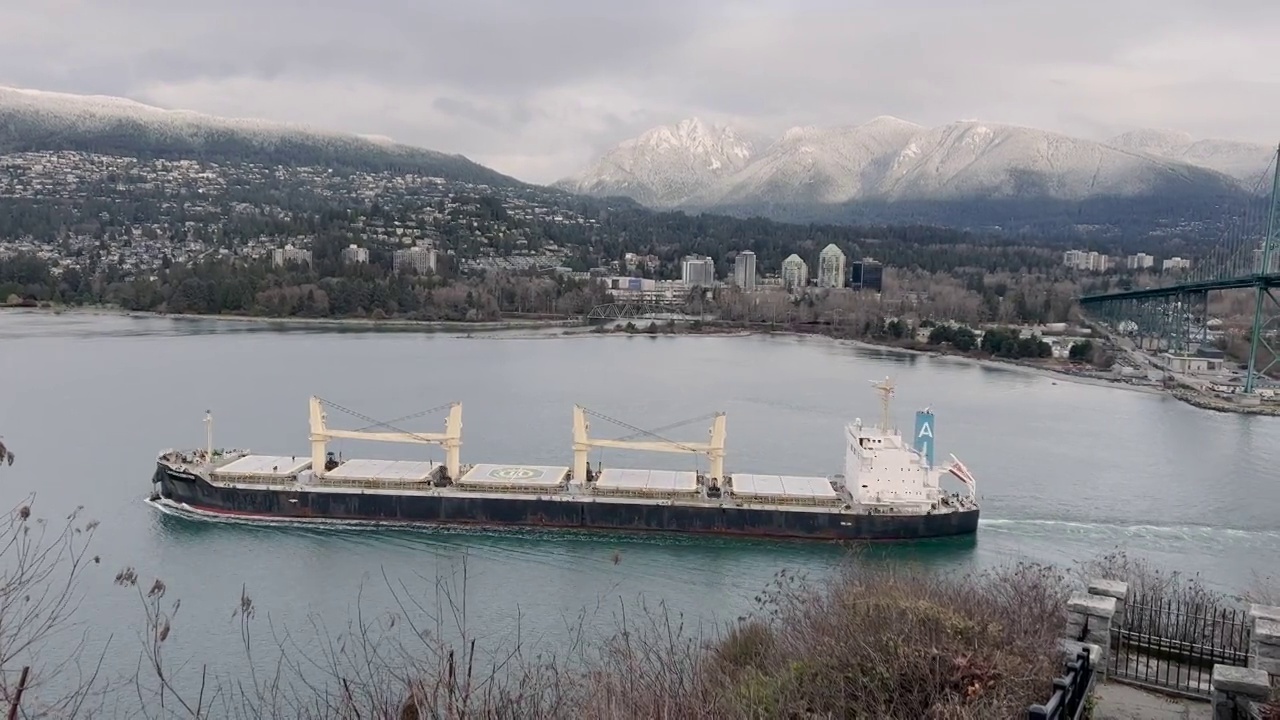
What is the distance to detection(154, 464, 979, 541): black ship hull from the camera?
1239 cm

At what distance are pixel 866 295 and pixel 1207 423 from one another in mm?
30152

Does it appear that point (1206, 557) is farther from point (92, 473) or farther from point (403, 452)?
point (92, 473)

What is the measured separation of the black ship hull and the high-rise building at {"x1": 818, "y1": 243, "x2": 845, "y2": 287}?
49300 mm

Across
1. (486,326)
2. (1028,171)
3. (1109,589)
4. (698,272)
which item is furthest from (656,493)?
(1028,171)

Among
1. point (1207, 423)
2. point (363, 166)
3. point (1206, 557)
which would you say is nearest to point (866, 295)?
point (1207, 423)

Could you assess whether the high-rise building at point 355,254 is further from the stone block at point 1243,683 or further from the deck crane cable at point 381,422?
the stone block at point 1243,683

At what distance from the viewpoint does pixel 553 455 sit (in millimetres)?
16141

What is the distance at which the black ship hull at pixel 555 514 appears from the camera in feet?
40.7

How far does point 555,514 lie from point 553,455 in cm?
344

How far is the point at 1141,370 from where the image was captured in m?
30.4

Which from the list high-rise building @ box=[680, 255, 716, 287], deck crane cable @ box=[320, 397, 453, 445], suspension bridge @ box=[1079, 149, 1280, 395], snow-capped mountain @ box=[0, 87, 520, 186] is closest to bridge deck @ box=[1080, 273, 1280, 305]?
suspension bridge @ box=[1079, 149, 1280, 395]

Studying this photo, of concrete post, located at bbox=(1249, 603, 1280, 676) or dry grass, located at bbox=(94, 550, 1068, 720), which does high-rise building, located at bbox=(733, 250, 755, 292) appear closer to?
dry grass, located at bbox=(94, 550, 1068, 720)

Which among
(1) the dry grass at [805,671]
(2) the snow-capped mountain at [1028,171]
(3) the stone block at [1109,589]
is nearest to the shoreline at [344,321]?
(1) the dry grass at [805,671]

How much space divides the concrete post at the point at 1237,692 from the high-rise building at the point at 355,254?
52.0m
